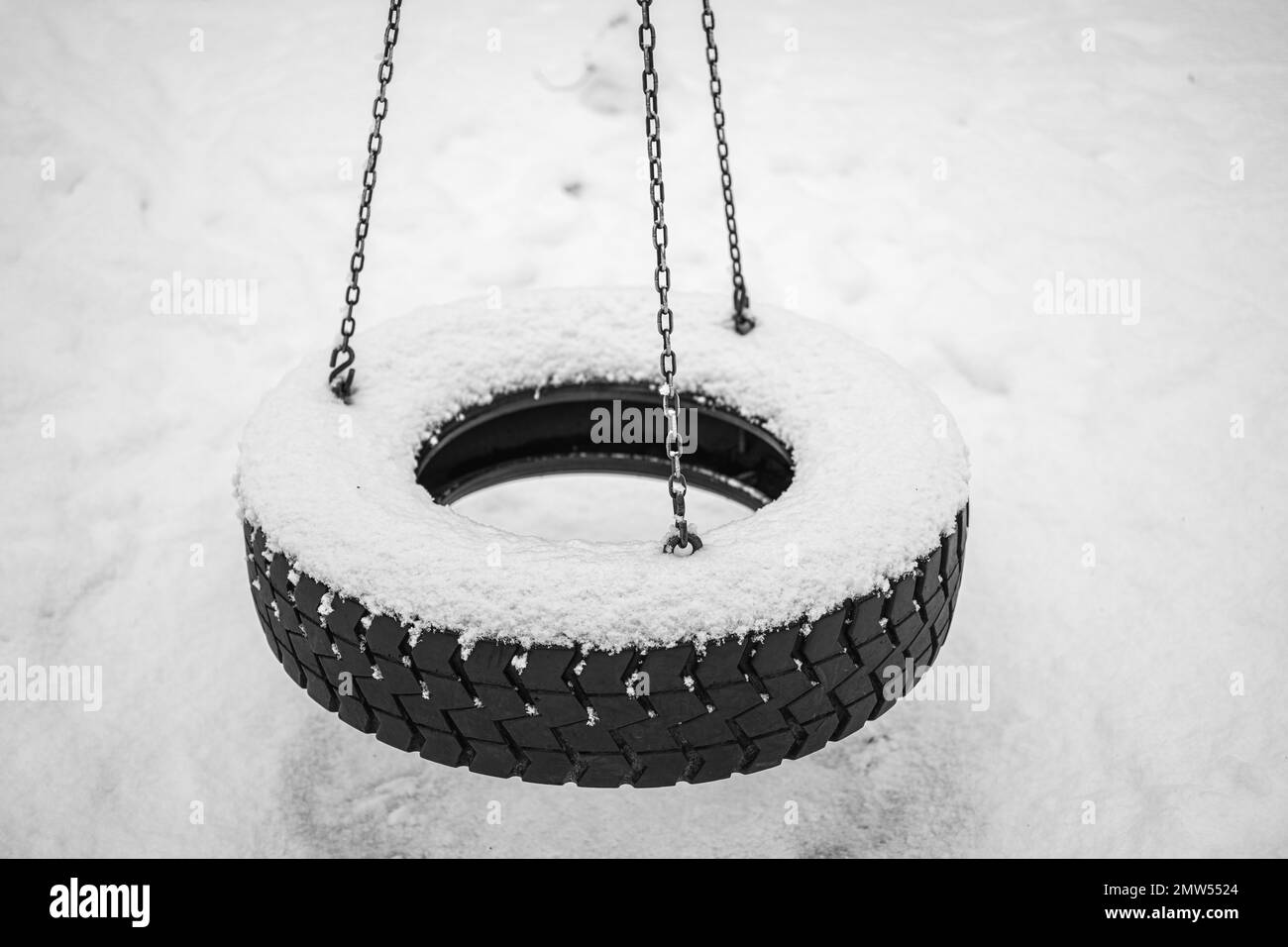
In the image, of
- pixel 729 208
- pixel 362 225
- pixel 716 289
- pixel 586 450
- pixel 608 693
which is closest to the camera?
pixel 608 693

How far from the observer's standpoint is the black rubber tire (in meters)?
1.46

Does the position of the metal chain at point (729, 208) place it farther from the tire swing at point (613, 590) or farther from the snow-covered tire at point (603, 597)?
the snow-covered tire at point (603, 597)

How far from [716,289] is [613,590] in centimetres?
214

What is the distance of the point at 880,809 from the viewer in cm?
189

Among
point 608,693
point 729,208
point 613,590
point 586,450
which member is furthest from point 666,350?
point 586,450

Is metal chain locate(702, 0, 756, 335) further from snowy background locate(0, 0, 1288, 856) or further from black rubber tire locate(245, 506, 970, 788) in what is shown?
black rubber tire locate(245, 506, 970, 788)

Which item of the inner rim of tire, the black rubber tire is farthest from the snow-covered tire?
the inner rim of tire

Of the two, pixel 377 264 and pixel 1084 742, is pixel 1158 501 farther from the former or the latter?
pixel 377 264

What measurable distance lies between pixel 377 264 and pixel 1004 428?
1.98 meters

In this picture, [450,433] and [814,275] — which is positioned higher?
[814,275]

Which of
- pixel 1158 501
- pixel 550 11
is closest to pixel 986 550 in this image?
pixel 1158 501

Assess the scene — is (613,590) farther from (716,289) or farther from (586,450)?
(716,289)

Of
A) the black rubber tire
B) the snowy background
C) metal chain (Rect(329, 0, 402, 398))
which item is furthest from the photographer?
the snowy background

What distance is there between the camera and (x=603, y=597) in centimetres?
148
